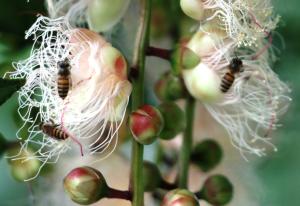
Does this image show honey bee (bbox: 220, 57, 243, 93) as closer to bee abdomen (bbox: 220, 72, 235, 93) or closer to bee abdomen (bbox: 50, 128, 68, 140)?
bee abdomen (bbox: 220, 72, 235, 93)

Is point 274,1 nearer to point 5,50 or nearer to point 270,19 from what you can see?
point 270,19

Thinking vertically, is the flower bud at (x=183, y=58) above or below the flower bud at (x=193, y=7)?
below

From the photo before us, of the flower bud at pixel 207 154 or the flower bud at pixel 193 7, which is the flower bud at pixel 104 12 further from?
the flower bud at pixel 207 154

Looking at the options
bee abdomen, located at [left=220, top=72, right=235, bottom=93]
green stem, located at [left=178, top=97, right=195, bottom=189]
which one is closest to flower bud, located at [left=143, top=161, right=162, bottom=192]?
green stem, located at [left=178, top=97, right=195, bottom=189]

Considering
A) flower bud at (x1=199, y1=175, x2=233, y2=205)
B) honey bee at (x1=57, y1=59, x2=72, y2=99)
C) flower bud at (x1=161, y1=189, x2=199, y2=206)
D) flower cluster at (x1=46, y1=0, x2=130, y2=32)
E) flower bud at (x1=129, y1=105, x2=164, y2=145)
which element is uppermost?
flower cluster at (x1=46, y1=0, x2=130, y2=32)

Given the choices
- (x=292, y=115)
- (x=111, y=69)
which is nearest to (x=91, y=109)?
(x=111, y=69)

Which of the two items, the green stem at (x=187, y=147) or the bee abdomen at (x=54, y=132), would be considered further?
the green stem at (x=187, y=147)

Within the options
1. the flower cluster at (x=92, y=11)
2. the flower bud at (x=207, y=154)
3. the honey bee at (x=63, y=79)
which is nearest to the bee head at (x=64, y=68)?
the honey bee at (x=63, y=79)

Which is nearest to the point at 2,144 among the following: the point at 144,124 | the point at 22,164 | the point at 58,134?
the point at 22,164
